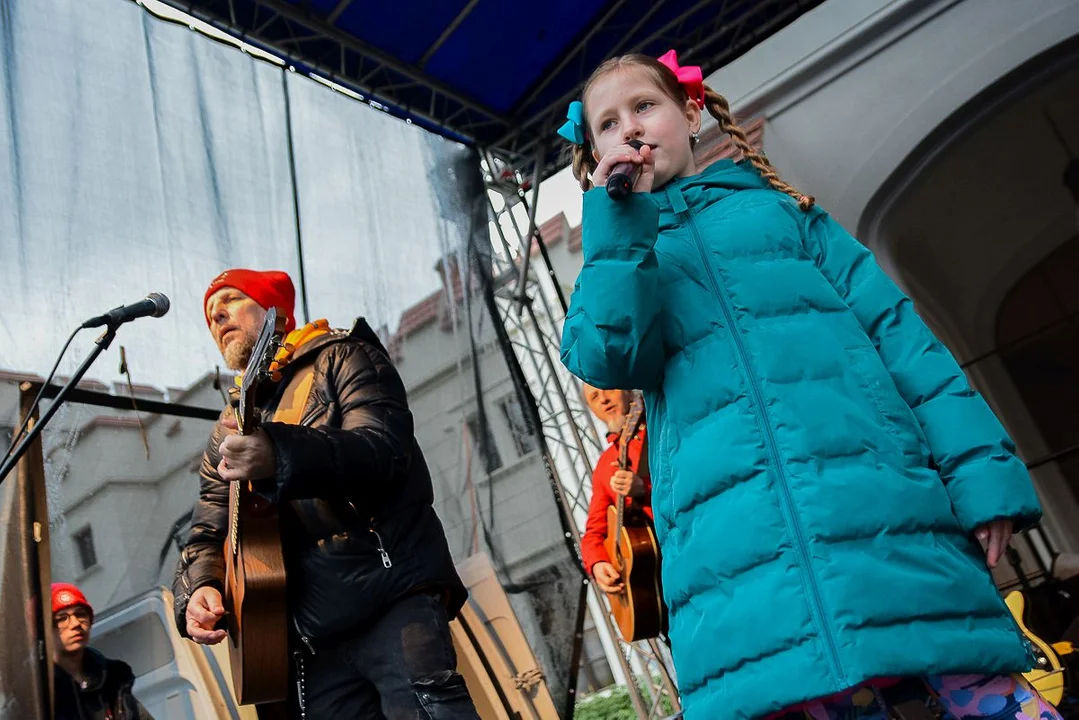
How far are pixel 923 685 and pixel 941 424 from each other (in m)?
0.37

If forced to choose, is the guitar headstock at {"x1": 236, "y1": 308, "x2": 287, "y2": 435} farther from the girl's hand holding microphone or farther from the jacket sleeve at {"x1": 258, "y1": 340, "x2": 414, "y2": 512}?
the girl's hand holding microphone

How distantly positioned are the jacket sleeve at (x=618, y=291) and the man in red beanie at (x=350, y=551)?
0.97m

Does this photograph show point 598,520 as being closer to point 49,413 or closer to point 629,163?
point 49,413

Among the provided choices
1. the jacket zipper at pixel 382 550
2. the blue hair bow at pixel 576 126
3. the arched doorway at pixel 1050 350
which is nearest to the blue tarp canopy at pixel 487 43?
the jacket zipper at pixel 382 550

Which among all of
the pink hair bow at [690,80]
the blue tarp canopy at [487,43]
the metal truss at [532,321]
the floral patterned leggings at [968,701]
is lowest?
the floral patterned leggings at [968,701]

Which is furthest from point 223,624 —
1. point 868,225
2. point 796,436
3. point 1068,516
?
point 1068,516

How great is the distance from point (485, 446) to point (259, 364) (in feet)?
8.93

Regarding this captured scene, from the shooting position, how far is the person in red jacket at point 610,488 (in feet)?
13.2

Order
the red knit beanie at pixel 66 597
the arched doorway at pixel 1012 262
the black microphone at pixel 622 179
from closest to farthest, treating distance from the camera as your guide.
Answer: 1. the black microphone at pixel 622 179
2. the red knit beanie at pixel 66 597
3. the arched doorway at pixel 1012 262

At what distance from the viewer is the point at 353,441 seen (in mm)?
2314

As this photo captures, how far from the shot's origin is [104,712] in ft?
10.5

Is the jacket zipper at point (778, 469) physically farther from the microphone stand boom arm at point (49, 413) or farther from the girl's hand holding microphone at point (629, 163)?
the microphone stand boom arm at point (49, 413)

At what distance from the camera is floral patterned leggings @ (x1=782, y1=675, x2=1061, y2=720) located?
125 centimetres

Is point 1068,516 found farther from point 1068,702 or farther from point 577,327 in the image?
point 577,327
